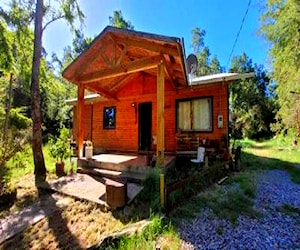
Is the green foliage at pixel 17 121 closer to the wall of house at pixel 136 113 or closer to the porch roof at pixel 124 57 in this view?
the wall of house at pixel 136 113

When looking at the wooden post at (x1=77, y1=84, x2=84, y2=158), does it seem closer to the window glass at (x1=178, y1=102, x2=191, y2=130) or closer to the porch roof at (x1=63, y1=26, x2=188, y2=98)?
the porch roof at (x1=63, y1=26, x2=188, y2=98)

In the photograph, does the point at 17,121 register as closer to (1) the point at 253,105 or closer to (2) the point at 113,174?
(2) the point at 113,174

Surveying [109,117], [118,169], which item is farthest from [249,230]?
[109,117]

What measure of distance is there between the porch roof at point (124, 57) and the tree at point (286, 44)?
6.19 meters

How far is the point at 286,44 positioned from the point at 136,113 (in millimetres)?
7910

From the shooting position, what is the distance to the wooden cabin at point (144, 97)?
7.12m

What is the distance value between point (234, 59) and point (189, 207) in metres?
33.6

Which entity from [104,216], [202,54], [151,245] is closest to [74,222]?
[104,216]

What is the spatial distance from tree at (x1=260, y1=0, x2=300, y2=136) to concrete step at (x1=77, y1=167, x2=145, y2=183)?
982 cm

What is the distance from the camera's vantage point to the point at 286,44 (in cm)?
1241

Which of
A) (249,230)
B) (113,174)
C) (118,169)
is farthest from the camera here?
(118,169)

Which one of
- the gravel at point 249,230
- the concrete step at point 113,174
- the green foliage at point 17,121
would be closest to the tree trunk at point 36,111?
the concrete step at point 113,174

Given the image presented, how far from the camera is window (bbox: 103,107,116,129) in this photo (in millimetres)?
12000

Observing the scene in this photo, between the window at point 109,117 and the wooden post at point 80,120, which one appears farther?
the window at point 109,117
